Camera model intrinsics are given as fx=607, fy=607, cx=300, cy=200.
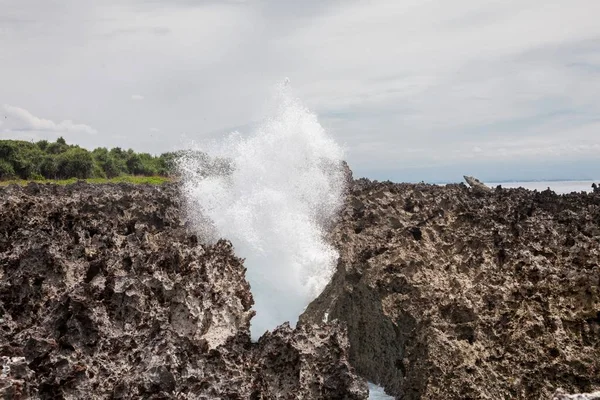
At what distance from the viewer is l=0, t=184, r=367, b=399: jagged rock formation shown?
521 centimetres

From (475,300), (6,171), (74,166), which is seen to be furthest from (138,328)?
(6,171)

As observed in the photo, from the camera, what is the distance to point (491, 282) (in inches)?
323

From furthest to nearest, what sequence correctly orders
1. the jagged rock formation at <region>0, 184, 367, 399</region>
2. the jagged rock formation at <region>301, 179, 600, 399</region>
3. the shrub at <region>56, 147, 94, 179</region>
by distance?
the shrub at <region>56, 147, 94, 179</region>
the jagged rock formation at <region>301, 179, 600, 399</region>
the jagged rock formation at <region>0, 184, 367, 399</region>

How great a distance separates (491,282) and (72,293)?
17.4 feet

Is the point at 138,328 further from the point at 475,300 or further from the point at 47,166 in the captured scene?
the point at 47,166

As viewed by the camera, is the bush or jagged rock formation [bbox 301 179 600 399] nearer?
jagged rock formation [bbox 301 179 600 399]

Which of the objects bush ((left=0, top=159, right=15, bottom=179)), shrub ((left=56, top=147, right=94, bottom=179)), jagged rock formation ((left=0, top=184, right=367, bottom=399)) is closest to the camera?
jagged rock formation ((left=0, top=184, right=367, bottom=399))

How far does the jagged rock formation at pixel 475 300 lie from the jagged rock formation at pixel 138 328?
194cm

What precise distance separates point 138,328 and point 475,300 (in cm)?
419

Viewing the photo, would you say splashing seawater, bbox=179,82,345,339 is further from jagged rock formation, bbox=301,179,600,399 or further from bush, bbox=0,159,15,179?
bush, bbox=0,159,15,179

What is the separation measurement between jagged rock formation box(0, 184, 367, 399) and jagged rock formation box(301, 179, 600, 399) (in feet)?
6.37

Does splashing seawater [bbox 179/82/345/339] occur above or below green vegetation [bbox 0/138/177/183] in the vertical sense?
below

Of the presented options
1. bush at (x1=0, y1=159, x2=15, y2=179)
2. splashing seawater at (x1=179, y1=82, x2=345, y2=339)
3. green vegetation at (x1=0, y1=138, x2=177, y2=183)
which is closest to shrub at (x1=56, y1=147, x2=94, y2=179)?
green vegetation at (x1=0, y1=138, x2=177, y2=183)

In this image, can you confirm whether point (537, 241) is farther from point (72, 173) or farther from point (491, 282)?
point (72, 173)
